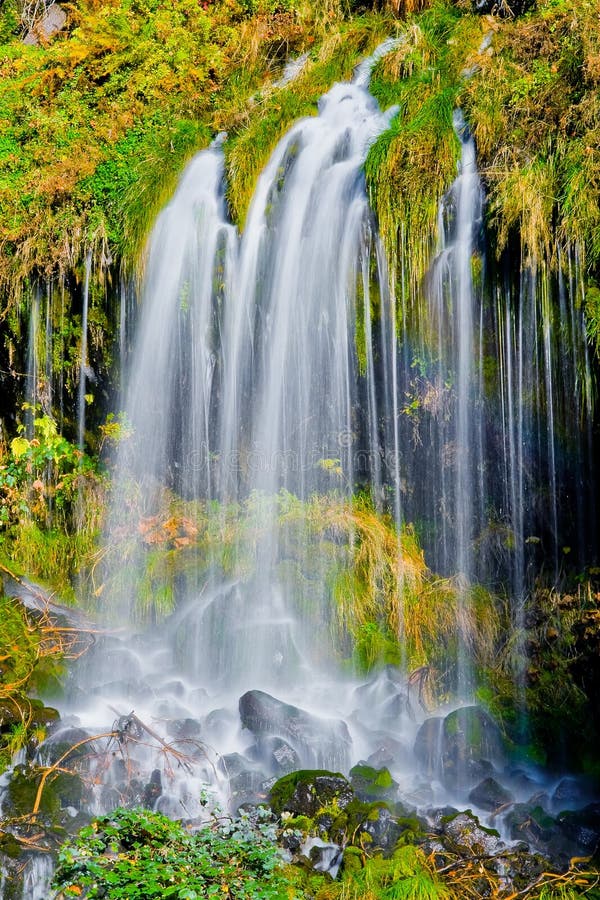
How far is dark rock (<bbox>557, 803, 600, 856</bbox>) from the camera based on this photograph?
193 inches

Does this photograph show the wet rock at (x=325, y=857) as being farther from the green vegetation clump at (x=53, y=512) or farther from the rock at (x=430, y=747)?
the green vegetation clump at (x=53, y=512)

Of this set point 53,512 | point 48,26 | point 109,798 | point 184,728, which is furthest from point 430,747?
point 48,26

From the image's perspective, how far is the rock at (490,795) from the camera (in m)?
5.43

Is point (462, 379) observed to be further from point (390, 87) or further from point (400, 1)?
point (400, 1)

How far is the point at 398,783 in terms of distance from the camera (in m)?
5.72

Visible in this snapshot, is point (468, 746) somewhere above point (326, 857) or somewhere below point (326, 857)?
above

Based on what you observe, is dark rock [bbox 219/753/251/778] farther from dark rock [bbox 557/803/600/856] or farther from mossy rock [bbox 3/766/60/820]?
dark rock [bbox 557/803/600/856]

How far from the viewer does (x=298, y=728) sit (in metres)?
6.11

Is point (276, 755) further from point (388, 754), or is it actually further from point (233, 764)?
point (388, 754)

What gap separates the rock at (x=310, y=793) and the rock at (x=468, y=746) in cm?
99

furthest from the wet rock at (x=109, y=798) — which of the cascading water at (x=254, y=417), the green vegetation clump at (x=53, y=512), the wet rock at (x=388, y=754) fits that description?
the green vegetation clump at (x=53, y=512)

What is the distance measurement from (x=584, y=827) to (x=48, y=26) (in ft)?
41.0

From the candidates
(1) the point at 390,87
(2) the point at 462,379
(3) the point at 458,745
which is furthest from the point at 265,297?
(3) the point at 458,745

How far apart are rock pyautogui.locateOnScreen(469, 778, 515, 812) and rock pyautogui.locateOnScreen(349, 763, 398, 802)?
1.78 ft
